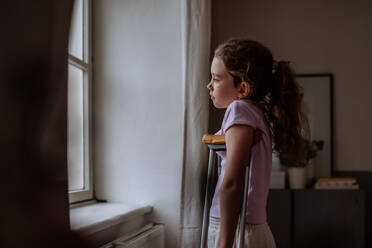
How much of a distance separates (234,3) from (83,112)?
1.84 meters

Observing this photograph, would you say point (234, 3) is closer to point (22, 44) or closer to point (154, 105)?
point (154, 105)

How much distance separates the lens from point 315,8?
311cm

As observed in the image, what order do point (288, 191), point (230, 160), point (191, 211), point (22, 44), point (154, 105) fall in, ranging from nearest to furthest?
point (22, 44)
point (230, 160)
point (191, 211)
point (154, 105)
point (288, 191)

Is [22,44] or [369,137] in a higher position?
[22,44]

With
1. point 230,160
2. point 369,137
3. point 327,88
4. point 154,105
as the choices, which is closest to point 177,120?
point 154,105

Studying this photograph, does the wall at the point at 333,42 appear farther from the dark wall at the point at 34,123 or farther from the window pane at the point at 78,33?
the dark wall at the point at 34,123

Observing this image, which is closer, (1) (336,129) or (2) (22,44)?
(2) (22,44)

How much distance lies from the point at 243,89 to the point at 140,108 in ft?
2.89

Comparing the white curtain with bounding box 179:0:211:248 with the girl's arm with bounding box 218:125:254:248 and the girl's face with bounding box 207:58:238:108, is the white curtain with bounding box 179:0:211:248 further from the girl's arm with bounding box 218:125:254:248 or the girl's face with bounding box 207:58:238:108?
the girl's arm with bounding box 218:125:254:248

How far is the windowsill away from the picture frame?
1.66m

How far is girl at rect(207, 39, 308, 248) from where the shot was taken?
39.5 inches

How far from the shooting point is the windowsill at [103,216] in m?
1.28

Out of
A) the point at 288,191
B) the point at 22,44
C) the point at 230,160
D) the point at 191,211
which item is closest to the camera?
the point at 22,44

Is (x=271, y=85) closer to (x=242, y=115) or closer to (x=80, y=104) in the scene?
(x=242, y=115)
